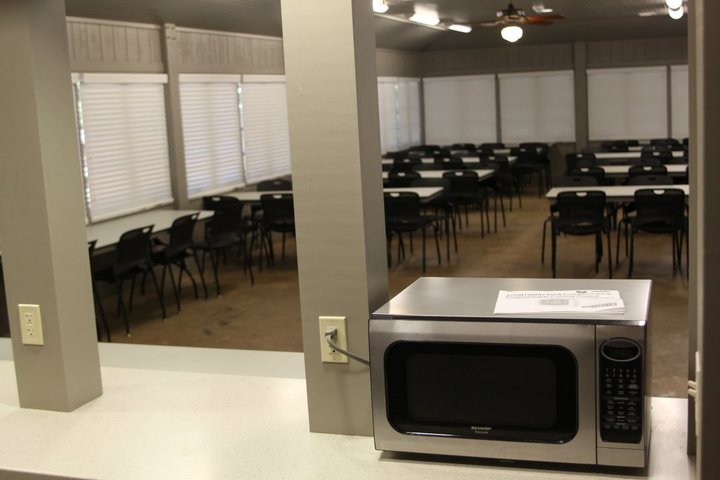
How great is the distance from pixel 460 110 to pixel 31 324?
1500 cm

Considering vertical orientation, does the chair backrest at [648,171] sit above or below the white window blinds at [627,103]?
below

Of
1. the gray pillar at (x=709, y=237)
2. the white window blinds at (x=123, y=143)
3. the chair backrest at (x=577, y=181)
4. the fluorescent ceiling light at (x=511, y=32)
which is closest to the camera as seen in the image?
the gray pillar at (x=709, y=237)

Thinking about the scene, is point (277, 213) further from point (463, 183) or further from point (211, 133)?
point (463, 183)

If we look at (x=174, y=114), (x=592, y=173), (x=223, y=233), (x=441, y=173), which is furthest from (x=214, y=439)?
(x=441, y=173)

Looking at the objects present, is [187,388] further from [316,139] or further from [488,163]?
[488,163]

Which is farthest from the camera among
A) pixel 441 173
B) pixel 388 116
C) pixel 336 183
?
pixel 388 116

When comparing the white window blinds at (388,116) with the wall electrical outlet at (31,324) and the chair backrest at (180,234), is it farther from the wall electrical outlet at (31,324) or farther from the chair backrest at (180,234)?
the wall electrical outlet at (31,324)

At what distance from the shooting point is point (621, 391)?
1.62m

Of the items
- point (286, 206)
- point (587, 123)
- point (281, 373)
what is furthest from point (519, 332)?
point (587, 123)

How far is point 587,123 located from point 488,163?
15.3 feet

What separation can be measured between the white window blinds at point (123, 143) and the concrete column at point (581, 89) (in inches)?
358

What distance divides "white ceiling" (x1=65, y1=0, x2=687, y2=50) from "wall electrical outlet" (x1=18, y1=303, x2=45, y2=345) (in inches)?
236

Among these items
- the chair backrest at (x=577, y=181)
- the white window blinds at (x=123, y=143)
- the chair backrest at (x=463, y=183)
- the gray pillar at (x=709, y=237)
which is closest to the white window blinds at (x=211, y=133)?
the white window blinds at (x=123, y=143)

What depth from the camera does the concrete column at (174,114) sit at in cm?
925
